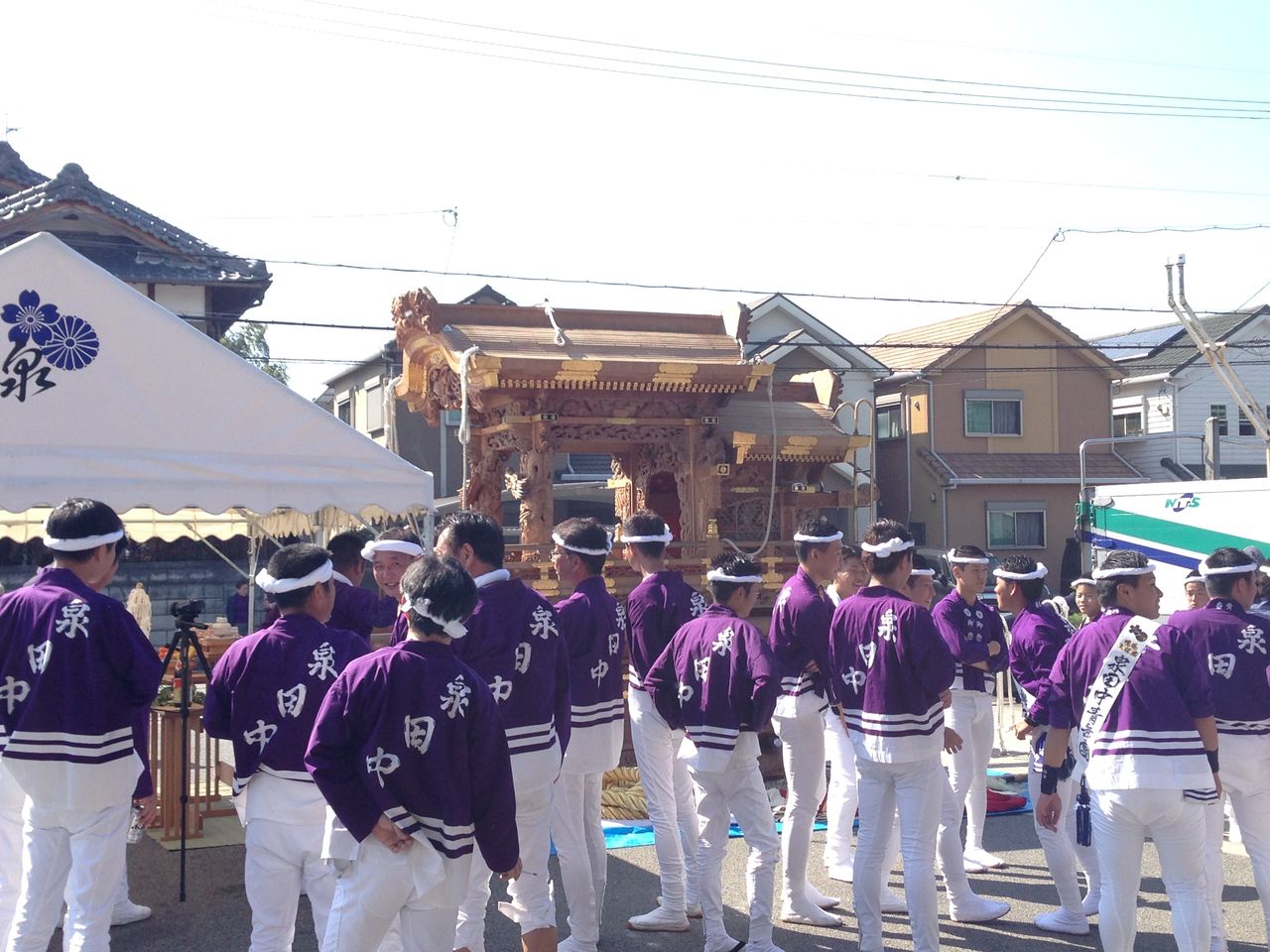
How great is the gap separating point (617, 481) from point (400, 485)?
635cm

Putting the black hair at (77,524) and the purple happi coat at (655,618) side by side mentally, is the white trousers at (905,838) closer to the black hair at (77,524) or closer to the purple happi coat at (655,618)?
the purple happi coat at (655,618)

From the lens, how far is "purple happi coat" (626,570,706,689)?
6.33m

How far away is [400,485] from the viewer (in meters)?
7.32

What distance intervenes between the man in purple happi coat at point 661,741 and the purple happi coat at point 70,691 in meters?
2.51

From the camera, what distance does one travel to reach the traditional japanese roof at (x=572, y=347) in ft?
35.6

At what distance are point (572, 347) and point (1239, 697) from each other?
7050mm

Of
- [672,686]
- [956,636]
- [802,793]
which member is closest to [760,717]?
[672,686]

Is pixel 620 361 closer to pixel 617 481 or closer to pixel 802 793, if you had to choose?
pixel 617 481

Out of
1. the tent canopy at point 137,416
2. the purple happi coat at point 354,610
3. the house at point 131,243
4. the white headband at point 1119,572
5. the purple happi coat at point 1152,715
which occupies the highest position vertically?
the house at point 131,243

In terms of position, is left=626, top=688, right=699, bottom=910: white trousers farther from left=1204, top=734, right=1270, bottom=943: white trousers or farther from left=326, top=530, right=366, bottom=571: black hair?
left=1204, top=734, right=1270, bottom=943: white trousers

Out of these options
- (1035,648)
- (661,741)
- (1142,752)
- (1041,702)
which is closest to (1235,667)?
(1041,702)

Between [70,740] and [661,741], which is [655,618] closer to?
[661,741]

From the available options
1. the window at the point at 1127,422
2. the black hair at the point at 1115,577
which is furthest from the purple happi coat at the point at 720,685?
the window at the point at 1127,422

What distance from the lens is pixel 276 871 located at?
4.41 meters
